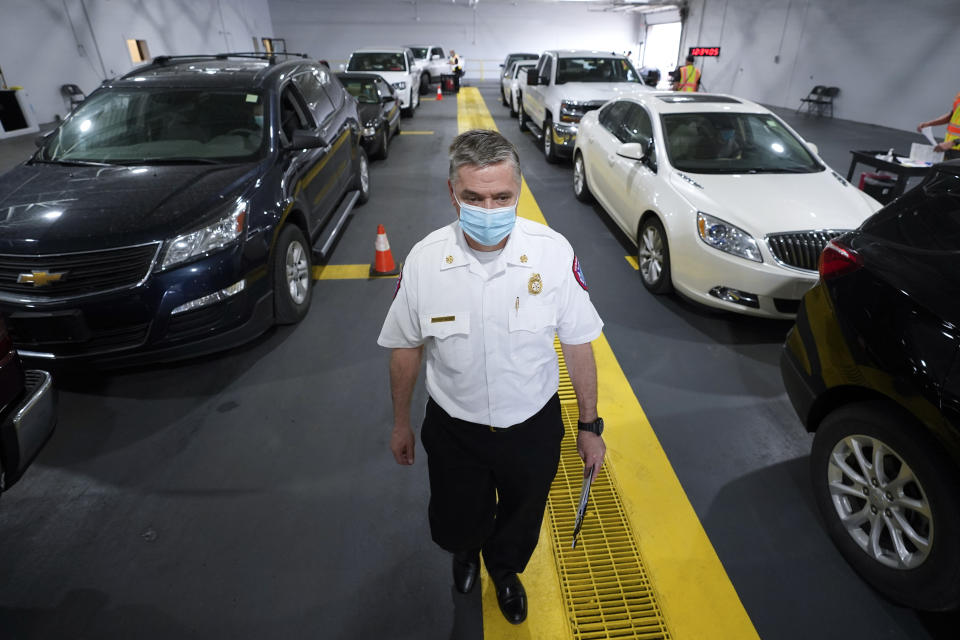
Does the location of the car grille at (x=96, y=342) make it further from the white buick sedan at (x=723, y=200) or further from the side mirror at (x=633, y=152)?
the side mirror at (x=633, y=152)

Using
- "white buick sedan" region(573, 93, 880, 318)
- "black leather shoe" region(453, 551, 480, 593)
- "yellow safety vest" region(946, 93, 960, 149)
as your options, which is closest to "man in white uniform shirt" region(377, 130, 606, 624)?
"black leather shoe" region(453, 551, 480, 593)

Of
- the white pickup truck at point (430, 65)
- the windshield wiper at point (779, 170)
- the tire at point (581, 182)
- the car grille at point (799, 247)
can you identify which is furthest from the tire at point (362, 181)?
the white pickup truck at point (430, 65)

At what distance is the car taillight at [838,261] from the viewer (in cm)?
216

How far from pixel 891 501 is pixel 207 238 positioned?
3544 millimetres

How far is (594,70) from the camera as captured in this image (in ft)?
28.2

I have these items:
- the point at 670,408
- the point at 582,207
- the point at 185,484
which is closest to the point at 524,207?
the point at 582,207

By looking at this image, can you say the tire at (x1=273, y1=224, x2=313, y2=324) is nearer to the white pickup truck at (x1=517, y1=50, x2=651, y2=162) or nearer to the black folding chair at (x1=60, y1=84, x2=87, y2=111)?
the white pickup truck at (x1=517, y1=50, x2=651, y2=162)

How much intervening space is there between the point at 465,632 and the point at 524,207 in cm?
537

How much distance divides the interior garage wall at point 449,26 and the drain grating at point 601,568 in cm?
2878

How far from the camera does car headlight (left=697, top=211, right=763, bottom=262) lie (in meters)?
3.41

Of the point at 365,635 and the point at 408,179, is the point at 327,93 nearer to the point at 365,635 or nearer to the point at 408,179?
the point at 408,179

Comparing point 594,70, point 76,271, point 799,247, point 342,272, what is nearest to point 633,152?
point 799,247

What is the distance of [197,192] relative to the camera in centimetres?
312

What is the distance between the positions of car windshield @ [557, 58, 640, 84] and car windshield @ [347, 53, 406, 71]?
5.51m
